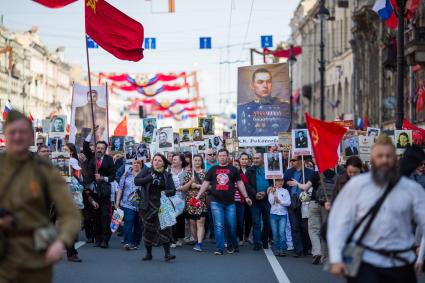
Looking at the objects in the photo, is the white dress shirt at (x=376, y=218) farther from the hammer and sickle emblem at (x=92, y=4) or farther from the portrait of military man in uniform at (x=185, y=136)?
the portrait of military man in uniform at (x=185, y=136)

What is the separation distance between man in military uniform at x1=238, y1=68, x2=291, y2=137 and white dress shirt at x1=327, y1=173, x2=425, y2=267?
17.9 meters

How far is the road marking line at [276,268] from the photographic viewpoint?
1356 centimetres

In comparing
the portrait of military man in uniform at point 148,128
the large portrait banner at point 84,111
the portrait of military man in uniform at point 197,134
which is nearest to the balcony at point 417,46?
the portrait of military man in uniform at point 148,128

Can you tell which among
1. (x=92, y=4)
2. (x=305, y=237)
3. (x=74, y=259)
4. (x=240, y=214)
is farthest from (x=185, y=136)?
(x=74, y=259)

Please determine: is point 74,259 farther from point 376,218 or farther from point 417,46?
point 417,46

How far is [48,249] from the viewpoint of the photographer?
6.43 m

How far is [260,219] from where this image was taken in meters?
18.8

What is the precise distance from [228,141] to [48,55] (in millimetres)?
97152

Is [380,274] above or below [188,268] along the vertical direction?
above

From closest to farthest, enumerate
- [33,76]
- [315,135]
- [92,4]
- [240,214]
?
[315,135] → [92,4] → [240,214] → [33,76]

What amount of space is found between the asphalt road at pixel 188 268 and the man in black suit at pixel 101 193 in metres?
0.43

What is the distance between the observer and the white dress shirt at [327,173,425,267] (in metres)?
7.16

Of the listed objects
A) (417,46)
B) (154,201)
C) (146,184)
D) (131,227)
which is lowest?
(131,227)

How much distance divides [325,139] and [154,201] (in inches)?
135
